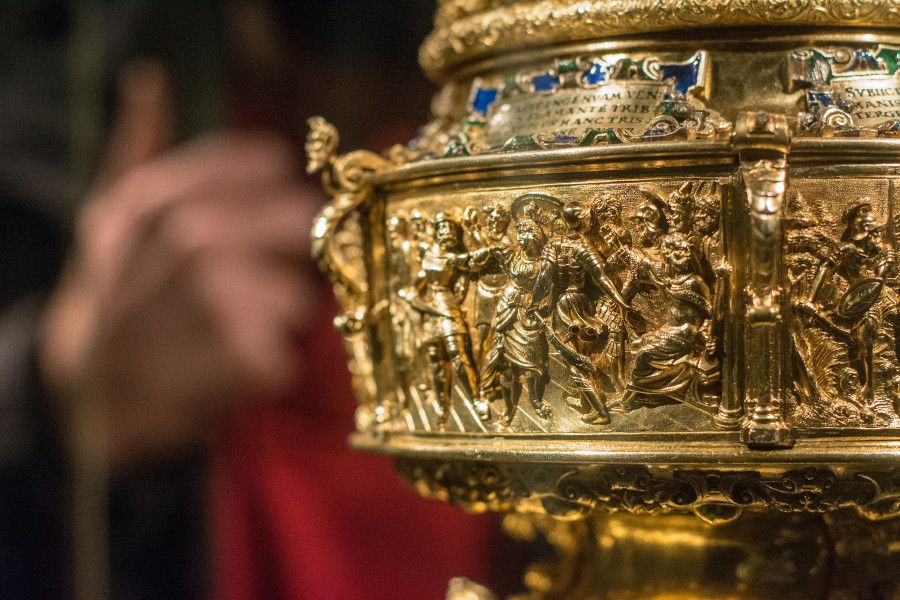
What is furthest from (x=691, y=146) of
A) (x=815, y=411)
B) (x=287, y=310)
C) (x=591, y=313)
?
(x=287, y=310)

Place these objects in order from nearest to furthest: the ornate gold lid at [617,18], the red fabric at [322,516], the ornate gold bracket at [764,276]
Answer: the ornate gold bracket at [764,276] → the ornate gold lid at [617,18] → the red fabric at [322,516]

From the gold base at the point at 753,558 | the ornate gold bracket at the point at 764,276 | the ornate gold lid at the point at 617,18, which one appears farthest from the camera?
the gold base at the point at 753,558

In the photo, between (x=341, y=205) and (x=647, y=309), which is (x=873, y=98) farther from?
(x=341, y=205)

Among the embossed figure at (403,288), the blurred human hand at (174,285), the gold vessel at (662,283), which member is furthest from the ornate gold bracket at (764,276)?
the blurred human hand at (174,285)

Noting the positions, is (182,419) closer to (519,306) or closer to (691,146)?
(519,306)

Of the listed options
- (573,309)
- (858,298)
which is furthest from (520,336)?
(858,298)

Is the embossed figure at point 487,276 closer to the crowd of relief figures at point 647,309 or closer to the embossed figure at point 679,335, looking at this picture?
the crowd of relief figures at point 647,309

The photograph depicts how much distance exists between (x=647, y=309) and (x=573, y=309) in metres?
0.10

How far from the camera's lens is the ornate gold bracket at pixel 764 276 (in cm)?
180

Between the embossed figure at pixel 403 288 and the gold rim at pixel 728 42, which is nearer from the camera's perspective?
the gold rim at pixel 728 42

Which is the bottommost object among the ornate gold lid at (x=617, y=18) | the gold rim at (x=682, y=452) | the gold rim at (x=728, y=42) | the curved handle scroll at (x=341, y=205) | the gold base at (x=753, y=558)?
the gold base at (x=753, y=558)

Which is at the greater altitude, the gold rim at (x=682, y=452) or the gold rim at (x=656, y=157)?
the gold rim at (x=656, y=157)

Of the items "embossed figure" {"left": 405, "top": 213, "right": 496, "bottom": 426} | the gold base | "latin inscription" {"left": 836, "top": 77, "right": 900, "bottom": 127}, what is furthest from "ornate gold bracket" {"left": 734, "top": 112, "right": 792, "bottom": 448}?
"embossed figure" {"left": 405, "top": 213, "right": 496, "bottom": 426}

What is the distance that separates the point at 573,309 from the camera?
6.25 feet
